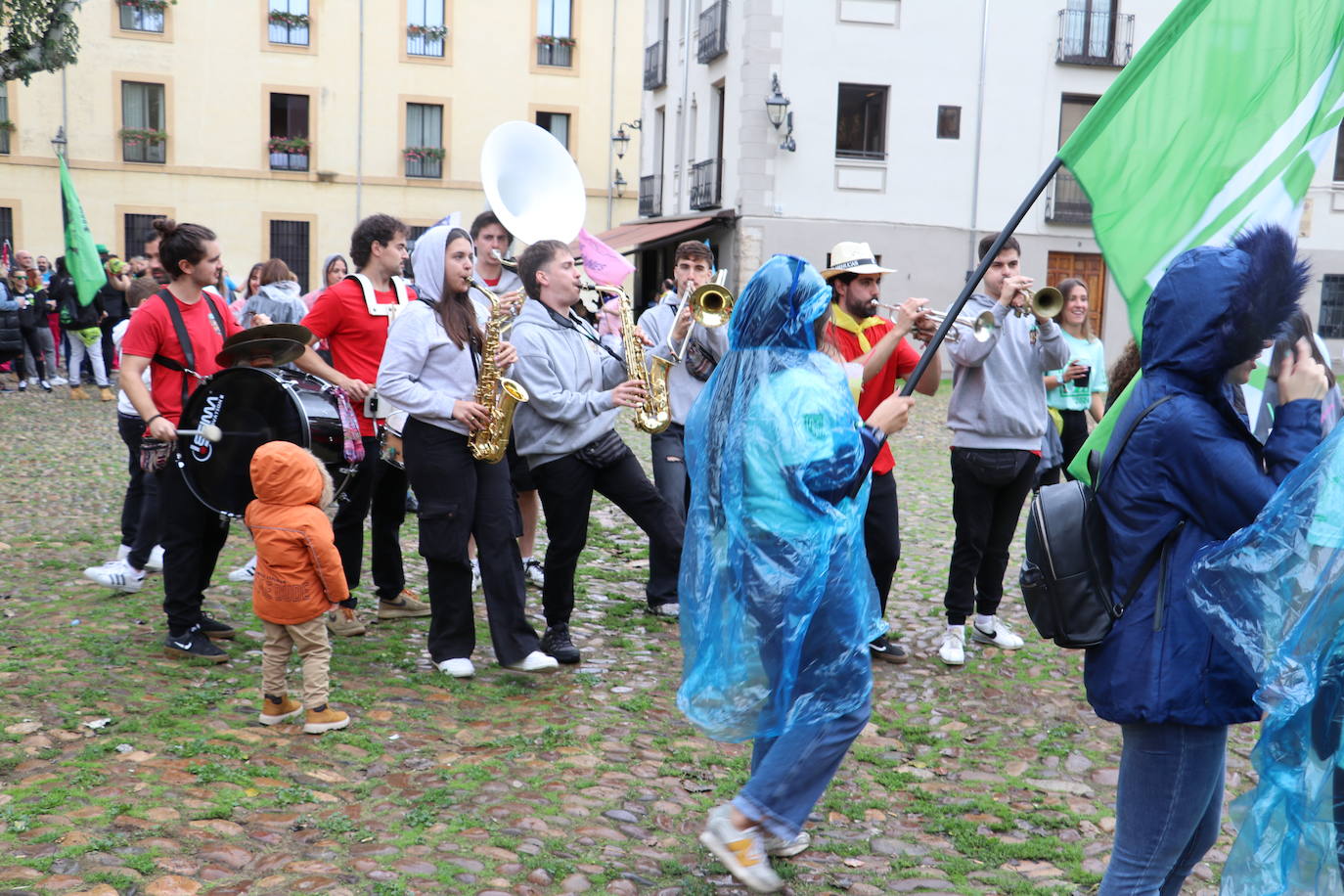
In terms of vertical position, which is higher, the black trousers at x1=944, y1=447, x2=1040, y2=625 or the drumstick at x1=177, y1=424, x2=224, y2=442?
the drumstick at x1=177, y1=424, x2=224, y2=442

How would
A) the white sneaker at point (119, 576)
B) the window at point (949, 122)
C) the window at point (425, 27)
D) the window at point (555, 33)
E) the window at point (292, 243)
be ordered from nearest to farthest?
the white sneaker at point (119, 576), the window at point (949, 122), the window at point (292, 243), the window at point (425, 27), the window at point (555, 33)

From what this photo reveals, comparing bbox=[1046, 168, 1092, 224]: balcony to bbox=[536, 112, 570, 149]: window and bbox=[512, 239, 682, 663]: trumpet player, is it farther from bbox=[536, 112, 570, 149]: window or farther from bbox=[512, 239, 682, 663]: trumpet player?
bbox=[512, 239, 682, 663]: trumpet player

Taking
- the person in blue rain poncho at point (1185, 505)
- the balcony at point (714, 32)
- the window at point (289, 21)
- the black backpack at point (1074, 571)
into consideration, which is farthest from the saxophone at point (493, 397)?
the window at point (289, 21)

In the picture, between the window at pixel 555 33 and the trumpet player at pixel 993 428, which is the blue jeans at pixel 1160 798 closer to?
the trumpet player at pixel 993 428

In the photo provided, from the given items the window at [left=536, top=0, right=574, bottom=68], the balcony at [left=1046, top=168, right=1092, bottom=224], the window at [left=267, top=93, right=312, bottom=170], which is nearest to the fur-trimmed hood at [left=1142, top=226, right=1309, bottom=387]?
the balcony at [left=1046, top=168, right=1092, bottom=224]

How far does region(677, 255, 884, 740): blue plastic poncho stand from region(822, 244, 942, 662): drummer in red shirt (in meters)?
1.93

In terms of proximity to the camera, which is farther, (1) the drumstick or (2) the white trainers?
(1) the drumstick

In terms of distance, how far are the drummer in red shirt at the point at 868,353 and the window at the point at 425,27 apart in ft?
99.8

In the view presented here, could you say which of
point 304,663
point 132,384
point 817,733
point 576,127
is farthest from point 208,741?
point 576,127

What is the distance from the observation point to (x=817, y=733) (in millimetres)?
3475

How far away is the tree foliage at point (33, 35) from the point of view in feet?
50.8

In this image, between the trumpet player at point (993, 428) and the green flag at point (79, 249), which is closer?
the trumpet player at point (993, 428)

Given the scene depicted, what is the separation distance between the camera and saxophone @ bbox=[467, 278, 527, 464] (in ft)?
17.0

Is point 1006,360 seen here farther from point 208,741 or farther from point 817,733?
point 208,741
